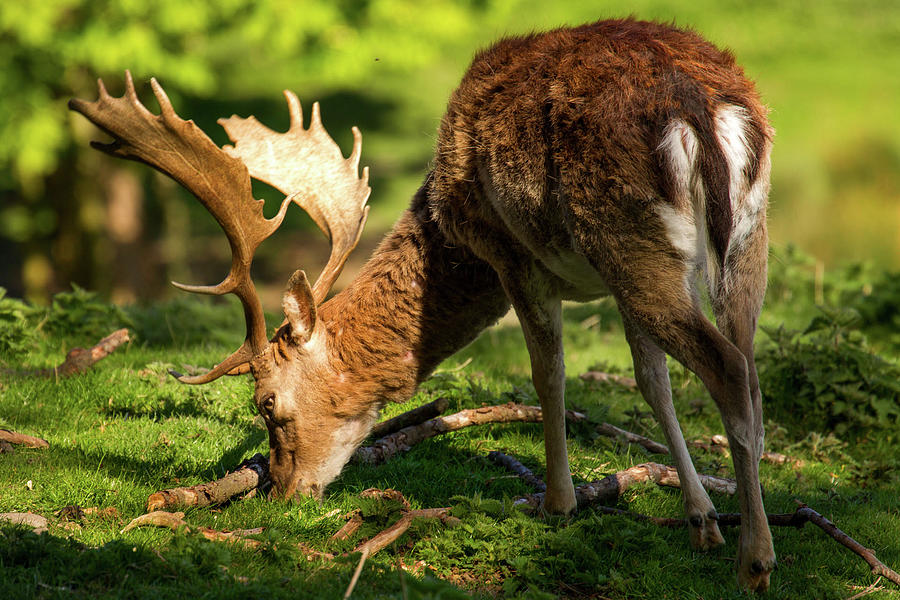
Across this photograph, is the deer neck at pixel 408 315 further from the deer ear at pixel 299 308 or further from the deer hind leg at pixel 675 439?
the deer hind leg at pixel 675 439

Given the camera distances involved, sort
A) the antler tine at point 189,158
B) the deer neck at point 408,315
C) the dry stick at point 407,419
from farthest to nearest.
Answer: the dry stick at point 407,419
the deer neck at point 408,315
the antler tine at point 189,158

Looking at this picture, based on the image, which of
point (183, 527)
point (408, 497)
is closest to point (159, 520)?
point (183, 527)

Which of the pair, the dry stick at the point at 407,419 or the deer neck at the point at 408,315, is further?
the dry stick at the point at 407,419

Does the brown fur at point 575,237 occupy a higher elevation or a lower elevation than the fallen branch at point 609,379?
higher

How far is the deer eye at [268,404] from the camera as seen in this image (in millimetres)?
4906

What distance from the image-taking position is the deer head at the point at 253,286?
15.3 feet

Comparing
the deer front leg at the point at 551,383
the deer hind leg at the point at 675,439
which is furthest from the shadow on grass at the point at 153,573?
the deer hind leg at the point at 675,439

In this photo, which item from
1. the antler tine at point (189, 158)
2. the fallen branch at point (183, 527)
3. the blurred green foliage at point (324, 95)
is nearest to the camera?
the fallen branch at point (183, 527)

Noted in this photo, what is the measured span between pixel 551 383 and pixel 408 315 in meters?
0.86

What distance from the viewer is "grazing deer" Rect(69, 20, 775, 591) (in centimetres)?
371

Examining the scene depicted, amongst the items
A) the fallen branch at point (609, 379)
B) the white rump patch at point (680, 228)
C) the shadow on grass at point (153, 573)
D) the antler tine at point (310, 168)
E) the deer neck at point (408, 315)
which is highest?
the antler tine at point (310, 168)

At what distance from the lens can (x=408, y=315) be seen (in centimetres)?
492

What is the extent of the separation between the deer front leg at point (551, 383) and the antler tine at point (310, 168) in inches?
52.4

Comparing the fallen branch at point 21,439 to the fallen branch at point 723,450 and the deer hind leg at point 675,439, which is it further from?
the fallen branch at point 723,450
